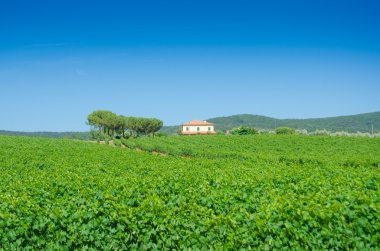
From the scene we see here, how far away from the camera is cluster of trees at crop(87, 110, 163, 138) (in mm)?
107000

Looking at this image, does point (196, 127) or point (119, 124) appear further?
point (196, 127)

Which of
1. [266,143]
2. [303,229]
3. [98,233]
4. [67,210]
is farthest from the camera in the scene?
[266,143]

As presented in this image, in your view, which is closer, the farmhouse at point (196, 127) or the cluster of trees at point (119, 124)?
the cluster of trees at point (119, 124)

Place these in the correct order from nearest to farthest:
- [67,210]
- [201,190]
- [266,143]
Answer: [67,210]
[201,190]
[266,143]

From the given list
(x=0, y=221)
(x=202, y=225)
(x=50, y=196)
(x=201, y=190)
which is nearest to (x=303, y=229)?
(x=202, y=225)

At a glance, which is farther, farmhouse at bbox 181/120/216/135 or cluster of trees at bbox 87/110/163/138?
farmhouse at bbox 181/120/216/135

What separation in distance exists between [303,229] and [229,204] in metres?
2.27

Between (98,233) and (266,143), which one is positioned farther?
(266,143)

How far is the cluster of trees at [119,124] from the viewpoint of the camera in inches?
4213

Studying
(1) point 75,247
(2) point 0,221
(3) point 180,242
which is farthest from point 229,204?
(2) point 0,221

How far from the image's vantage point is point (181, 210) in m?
7.45

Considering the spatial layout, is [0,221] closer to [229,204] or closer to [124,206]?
[124,206]

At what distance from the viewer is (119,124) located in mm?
108188

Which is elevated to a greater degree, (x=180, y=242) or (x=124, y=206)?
(x=124, y=206)
